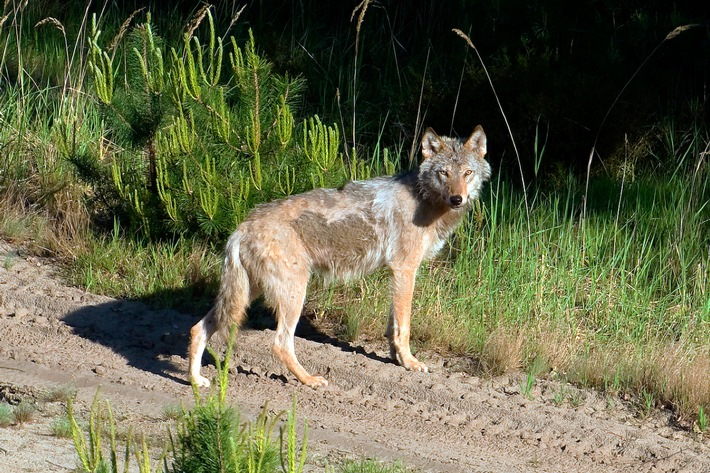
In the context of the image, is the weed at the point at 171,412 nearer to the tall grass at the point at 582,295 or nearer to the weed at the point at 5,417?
the weed at the point at 5,417

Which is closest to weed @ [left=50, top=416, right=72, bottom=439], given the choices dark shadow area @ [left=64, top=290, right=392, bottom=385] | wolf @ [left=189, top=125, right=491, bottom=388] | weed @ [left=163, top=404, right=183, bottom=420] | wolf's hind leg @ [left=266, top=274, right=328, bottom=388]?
weed @ [left=163, top=404, right=183, bottom=420]

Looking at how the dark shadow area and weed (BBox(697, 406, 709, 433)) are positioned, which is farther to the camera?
the dark shadow area

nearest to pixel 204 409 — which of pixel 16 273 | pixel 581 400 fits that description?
pixel 581 400

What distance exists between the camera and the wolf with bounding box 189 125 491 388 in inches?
270

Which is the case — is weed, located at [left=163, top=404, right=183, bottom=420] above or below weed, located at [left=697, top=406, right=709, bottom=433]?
below

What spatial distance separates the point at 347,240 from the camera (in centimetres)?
737

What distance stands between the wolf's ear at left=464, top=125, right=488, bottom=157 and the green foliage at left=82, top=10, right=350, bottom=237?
118cm

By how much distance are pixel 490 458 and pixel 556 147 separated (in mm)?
5385

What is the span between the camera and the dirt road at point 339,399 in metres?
5.76

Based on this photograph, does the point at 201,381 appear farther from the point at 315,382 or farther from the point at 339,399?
the point at 339,399

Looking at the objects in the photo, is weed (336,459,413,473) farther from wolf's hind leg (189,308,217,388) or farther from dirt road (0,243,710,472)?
wolf's hind leg (189,308,217,388)

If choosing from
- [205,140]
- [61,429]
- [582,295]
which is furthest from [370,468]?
[205,140]

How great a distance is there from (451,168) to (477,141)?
1.41 feet

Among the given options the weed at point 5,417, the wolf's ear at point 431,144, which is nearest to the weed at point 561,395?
the wolf's ear at point 431,144
